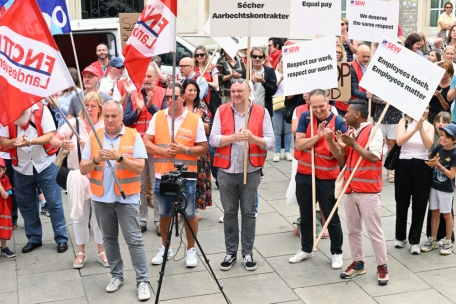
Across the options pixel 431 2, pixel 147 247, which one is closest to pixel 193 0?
pixel 431 2

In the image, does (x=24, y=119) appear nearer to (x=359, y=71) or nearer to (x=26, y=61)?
(x=26, y=61)

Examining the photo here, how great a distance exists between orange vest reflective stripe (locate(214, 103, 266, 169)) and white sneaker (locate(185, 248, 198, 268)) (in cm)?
97

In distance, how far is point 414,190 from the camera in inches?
314

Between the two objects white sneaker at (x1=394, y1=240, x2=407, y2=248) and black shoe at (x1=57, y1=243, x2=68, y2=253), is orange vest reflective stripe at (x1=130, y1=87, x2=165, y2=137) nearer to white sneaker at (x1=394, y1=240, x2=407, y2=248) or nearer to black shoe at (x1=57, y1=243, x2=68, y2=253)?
black shoe at (x1=57, y1=243, x2=68, y2=253)

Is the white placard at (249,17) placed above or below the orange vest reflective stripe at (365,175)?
above

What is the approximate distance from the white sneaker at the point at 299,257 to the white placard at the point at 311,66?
5.64 feet

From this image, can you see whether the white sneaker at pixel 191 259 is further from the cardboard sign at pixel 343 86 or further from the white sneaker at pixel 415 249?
the cardboard sign at pixel 343 86

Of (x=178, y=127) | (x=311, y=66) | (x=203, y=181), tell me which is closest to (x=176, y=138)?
(x=178, y=127)

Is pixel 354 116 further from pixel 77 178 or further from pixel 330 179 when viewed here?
pixel 77 178

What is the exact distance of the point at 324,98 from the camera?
24.2 feet

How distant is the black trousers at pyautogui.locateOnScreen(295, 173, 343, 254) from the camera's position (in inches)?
297

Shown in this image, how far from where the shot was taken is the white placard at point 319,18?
8695 mm

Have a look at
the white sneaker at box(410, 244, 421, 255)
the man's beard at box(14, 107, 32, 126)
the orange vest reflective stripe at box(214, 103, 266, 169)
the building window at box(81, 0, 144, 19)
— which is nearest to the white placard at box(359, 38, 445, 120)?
the orange vest reflective stripe at box(214, 103, 266, 169)

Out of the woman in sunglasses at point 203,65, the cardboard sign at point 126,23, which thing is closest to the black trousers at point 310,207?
the woman in sunglasses at point 203,65
